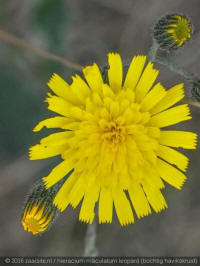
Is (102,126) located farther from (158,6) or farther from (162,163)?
(158,6)

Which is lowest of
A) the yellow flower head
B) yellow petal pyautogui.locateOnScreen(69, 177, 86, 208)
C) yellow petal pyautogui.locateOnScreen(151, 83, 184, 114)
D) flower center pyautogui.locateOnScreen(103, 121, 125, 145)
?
yellow petal pyautogui.locateOnScreen(69, 177, 86, 208)

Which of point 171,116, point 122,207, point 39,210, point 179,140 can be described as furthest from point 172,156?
point 39,210

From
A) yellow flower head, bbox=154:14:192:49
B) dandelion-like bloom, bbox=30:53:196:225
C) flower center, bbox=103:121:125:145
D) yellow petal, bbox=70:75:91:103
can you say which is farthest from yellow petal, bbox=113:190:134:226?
yellow flower head, bbox=154:14:192:49

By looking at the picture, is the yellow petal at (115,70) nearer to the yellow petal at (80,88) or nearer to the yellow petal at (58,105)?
the yellow petal at (80,88)

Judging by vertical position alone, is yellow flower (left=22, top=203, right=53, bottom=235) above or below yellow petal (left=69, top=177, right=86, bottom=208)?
below

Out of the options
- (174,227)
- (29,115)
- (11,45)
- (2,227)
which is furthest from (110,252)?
(11,45)

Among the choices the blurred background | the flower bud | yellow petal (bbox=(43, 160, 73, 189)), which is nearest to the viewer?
yellow petal (bbox=(43, 160, 73, 189))

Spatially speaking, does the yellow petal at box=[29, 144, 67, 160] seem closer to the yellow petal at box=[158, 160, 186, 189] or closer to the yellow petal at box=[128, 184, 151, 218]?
the yellow petal at box=[128, 184, 151, 218]
